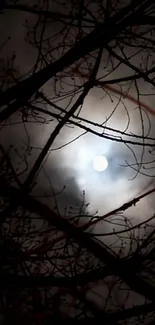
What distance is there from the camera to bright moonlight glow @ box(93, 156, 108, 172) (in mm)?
1474

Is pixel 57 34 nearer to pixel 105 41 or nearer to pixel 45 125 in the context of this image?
pixel 105 41

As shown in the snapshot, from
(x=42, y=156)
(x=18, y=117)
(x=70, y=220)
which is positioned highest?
(x=18, y=117)

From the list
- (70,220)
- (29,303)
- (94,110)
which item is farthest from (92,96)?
(29,303)

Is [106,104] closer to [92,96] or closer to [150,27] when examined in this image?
[92,96]

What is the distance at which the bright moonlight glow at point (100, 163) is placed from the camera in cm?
147

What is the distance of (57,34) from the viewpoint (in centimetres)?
135

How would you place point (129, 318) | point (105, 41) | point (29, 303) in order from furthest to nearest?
point (129, 318) → point (29, 303) → point (105, 41)

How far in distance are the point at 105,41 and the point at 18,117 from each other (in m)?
0.37

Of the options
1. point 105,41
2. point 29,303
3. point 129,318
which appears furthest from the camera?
point 129,318

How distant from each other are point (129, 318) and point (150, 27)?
3.06 feet

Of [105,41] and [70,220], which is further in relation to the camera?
[70,220]

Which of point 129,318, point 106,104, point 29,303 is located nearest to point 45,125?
point 106,104

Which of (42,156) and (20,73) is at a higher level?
(20,73)

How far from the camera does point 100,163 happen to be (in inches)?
58.1
